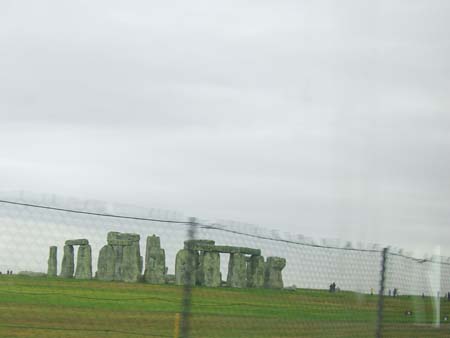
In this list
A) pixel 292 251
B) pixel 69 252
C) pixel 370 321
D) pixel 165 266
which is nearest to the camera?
pixel 69 252

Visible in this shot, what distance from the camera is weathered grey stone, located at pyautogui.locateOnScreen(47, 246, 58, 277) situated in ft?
22.3

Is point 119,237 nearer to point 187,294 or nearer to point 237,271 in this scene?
point 187,294

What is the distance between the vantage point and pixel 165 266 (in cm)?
827

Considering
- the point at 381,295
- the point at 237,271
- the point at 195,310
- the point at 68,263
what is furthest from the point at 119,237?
the point at 381,295

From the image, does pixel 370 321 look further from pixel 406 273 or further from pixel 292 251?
pixel 292 251

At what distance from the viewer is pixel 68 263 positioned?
773cm

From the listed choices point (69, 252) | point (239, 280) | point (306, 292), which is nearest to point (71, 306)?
point (69, 252)

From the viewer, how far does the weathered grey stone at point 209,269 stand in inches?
325

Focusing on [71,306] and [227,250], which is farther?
[227,250]

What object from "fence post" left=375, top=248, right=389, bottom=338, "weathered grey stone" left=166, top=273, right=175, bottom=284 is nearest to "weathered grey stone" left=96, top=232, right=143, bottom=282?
"weathered grey stone" left=166, top=273, right=175, bottom=284

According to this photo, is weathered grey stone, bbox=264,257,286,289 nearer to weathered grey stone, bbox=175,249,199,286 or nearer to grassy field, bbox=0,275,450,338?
grassy field, bbox=0,275,450,338

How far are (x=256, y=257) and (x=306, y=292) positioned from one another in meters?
0.73

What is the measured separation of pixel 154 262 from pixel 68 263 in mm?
1563

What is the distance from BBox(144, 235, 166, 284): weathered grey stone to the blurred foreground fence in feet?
0.16
